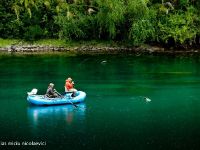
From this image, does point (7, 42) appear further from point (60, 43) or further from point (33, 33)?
point (60, 43)

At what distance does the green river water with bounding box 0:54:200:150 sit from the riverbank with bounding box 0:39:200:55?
331 inches

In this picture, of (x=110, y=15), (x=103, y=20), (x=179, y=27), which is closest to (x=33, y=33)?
(x=103, y=20)

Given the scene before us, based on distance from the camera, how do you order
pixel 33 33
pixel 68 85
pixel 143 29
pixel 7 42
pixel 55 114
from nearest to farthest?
pixel 55 114 → pixel 68 85 → pixel 143 29 → pixel 7 42 → pixel 33 33

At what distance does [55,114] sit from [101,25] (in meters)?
30.3

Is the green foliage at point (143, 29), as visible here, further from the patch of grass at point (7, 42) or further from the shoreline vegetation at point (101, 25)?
the patch of grass at point (7, 42)

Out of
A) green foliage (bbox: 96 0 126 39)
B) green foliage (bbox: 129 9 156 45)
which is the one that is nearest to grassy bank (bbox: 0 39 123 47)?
green foliage (bbox: 96 0 126 39)

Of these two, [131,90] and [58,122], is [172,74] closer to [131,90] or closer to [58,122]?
[131,90]

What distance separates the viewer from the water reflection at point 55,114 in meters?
26.9

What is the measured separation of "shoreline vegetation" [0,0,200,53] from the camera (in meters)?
56.6

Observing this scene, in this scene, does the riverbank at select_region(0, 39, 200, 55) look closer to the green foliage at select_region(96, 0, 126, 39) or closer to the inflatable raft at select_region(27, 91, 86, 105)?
the green foliage at select_region(96, 0, 126, 39)

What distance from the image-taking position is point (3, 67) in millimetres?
44500

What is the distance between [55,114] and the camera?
2867cm

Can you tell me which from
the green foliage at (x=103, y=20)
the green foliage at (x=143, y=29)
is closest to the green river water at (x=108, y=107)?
the green foliage at (x=143, y=29)

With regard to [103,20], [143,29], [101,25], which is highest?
[103,20]
